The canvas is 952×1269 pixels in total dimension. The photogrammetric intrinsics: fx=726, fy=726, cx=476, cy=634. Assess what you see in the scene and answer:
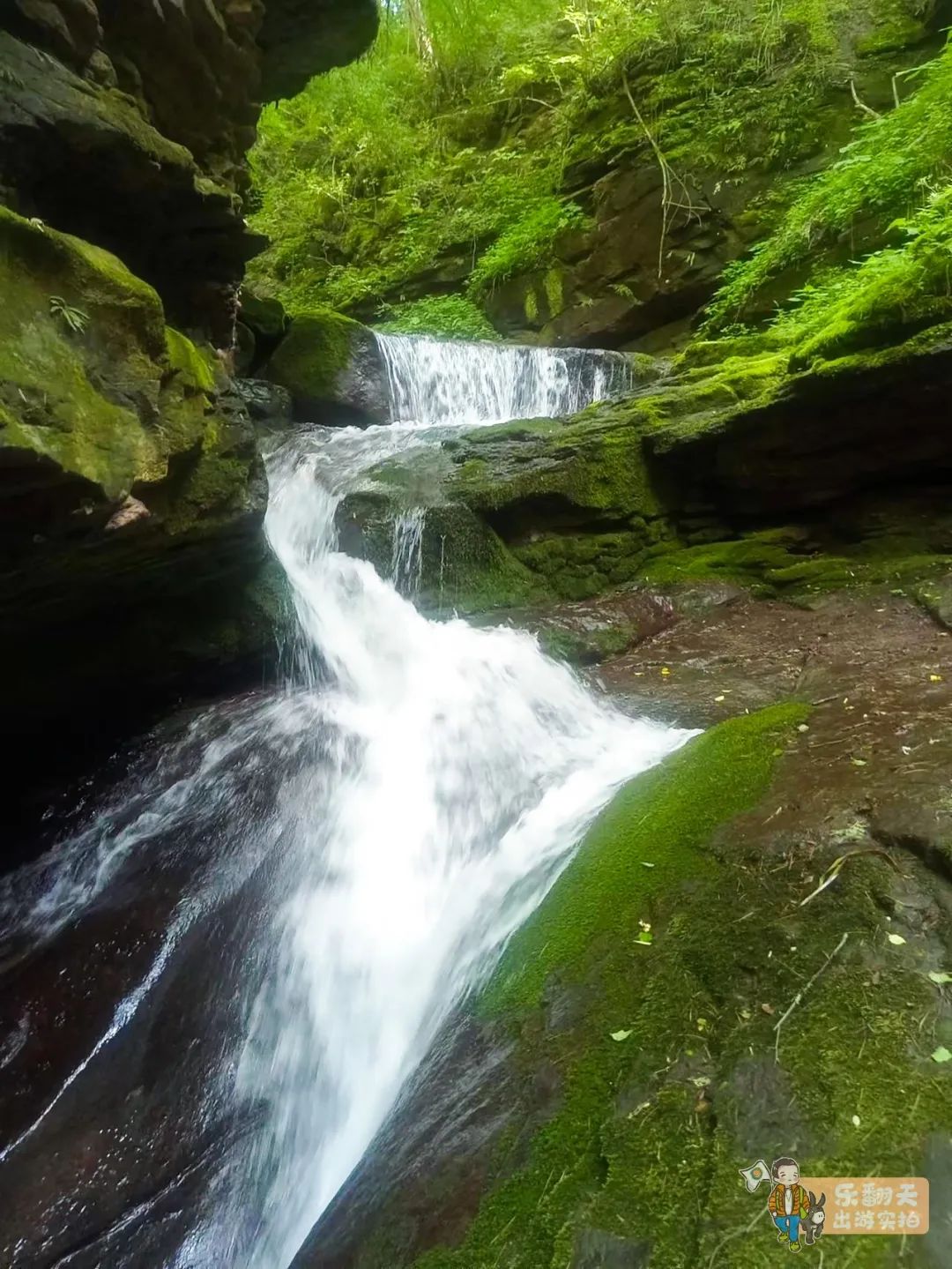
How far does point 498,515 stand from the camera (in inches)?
299

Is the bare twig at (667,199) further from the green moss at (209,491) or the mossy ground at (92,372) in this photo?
the mossy ground at (92,372)

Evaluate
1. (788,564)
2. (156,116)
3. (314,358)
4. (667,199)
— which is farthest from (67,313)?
(667,199)

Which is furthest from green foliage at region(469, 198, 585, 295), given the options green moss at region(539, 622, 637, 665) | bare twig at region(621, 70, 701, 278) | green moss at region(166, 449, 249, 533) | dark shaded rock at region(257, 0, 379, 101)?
green moss at region(166, 449, 249, 533)

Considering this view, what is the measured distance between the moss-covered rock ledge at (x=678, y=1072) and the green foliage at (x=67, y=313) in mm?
3437

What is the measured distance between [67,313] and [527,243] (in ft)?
43.0

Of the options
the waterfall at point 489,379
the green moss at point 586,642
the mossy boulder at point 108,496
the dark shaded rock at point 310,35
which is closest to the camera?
the mossy boulder at point 108,496

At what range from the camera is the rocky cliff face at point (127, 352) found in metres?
3.32

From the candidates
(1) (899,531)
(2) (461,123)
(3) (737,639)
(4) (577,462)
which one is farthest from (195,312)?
(2) (461,123)

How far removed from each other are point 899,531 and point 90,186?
6923mm

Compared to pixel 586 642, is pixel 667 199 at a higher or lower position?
higher

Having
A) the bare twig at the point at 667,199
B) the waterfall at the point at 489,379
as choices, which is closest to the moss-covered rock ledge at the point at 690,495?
the waterfall at the point at 489,379

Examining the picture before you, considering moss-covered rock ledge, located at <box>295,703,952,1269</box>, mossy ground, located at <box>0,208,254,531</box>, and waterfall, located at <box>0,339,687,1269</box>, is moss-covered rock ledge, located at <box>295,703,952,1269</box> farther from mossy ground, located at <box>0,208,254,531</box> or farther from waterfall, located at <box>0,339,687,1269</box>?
mossy ground, located at <box>0,208,254,531</box>

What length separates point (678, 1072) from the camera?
1.95 m

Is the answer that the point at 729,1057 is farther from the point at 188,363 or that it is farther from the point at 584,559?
the point at 584,559
